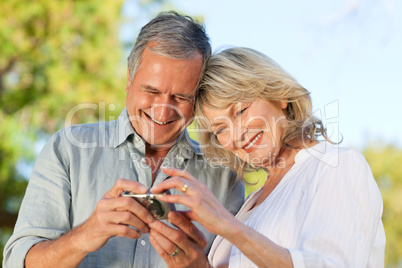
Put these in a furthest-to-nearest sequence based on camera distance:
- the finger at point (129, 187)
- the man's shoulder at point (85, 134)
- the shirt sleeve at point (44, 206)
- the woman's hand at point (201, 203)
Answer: the man's shoulder at point (85, 134) → the shirt sleeve at point (44, 206) → the finger at point (129, 187) → the woman's hand at point (201, 203)

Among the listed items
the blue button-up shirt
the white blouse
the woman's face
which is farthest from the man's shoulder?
the white blouse

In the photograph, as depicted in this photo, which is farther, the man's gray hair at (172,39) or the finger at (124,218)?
the man's gray hair at (172,39)

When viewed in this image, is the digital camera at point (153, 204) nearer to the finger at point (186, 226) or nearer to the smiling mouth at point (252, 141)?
the finger at point (186, 226)

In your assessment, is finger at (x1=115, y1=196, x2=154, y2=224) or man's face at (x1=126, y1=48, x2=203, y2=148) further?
man's face at (x1=126, y1=48, x2=203, y2=148)

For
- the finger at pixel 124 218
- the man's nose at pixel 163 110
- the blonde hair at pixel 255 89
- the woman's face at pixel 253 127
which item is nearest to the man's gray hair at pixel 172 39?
the blonde hair at pixel 255 89

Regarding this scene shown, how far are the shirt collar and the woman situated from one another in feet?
0.36

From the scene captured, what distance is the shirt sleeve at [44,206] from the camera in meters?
2.64

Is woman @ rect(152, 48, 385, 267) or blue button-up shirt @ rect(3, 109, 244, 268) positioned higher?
woman @ rect(152, 48, 385, 267)

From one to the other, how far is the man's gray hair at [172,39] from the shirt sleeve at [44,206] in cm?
73

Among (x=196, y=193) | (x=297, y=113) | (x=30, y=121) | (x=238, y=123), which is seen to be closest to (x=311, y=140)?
(x=297, y=113)

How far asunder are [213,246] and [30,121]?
310 inches

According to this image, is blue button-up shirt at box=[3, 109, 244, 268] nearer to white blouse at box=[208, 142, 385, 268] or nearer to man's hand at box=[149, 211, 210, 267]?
man's hand at box=[149, 211, 210, 267]

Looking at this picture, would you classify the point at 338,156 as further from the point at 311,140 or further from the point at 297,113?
the point at 297,113

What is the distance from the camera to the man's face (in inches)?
118
